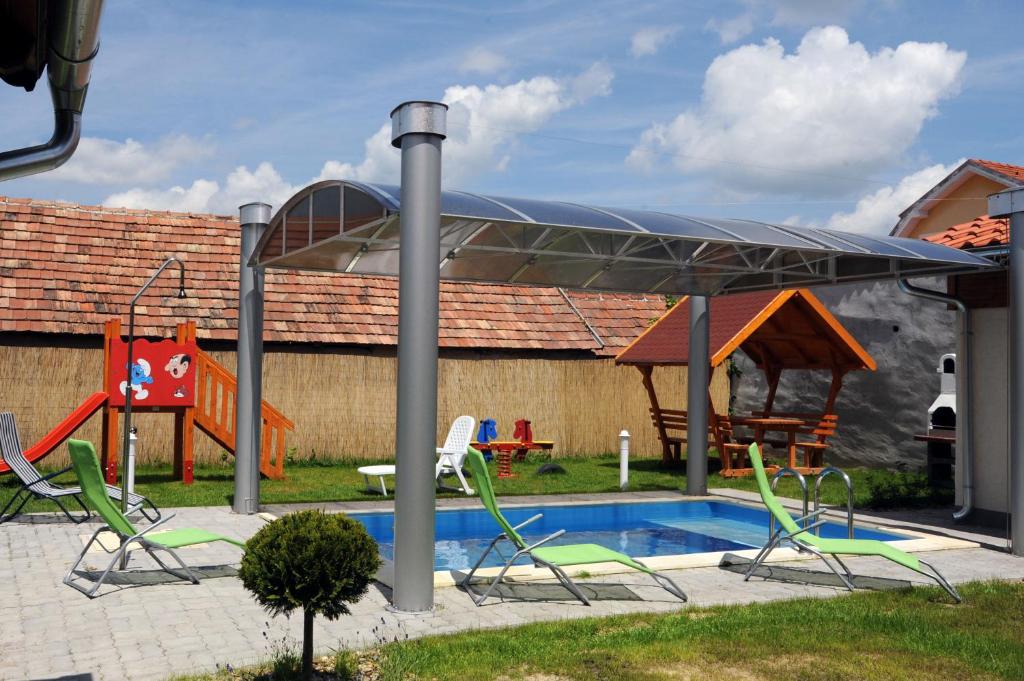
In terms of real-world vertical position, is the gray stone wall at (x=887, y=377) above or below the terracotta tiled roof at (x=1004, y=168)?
below

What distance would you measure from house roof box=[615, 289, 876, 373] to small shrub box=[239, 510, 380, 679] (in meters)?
12.0

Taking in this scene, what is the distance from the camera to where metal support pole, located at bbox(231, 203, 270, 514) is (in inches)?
468

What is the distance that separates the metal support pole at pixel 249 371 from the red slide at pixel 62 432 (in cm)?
283

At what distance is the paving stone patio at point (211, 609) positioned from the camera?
5898 mm

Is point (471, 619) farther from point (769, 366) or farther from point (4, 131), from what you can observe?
point (769, 366)

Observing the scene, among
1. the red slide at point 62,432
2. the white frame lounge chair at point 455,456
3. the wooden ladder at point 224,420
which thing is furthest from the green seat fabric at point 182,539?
the wooden ladder at point 224,420

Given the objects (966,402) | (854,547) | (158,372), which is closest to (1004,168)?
(966,402)

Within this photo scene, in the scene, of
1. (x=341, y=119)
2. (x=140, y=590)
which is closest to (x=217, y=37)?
(x=341, y=119)

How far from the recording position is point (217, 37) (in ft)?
38.1

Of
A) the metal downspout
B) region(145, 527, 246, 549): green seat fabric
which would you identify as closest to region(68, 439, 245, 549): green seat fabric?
region(145, 527, 246, 549): green seat fabric

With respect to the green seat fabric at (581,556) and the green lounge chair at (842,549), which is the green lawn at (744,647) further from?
the green seat fabric at (581,556)

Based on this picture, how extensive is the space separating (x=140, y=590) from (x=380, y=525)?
446cm

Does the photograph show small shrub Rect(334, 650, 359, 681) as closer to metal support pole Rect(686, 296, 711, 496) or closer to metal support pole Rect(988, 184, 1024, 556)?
metal support pole Rect(988, 184, 1024, 556)

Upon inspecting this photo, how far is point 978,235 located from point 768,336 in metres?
6.95
